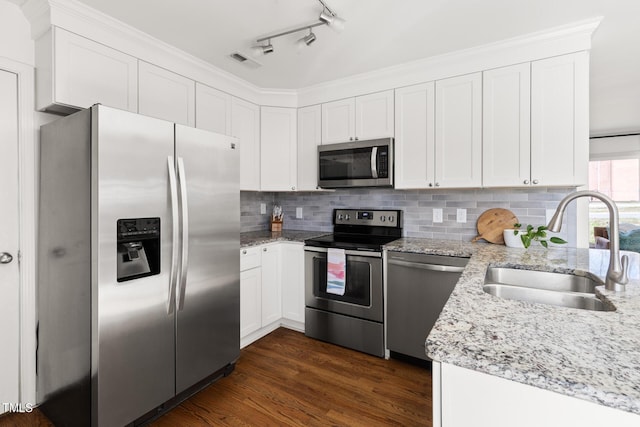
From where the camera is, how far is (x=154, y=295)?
176cm

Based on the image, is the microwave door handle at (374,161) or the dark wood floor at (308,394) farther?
the microwave door handle at (374,161)

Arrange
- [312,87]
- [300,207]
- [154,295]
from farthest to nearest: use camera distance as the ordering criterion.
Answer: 1. [300,207]
2. [312,87]
3. [154,295]

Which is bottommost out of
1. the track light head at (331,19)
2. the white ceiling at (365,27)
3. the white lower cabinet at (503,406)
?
the white lower cabinet at (503,406)

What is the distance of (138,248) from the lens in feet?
5.65

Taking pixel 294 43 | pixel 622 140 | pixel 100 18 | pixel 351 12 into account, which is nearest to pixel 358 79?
pixel 294 43

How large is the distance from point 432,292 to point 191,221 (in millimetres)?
1764

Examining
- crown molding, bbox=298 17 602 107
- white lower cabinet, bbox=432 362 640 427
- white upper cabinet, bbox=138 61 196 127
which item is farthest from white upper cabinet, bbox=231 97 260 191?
white lower cabinet, bbox=432 362 640 427

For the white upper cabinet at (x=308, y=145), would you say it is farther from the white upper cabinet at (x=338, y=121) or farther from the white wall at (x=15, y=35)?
the white wall at (x=15, y=35)

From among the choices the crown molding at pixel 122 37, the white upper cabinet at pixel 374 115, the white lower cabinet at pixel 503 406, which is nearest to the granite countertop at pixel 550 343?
the white lower cabinet at pixel 503 406

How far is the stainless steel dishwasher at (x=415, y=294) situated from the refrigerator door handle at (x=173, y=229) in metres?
1.57

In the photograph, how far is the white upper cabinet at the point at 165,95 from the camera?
7.46 feet

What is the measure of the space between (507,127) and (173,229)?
2.45 metres

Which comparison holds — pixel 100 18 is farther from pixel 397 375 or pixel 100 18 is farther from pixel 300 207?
pixel 397 375

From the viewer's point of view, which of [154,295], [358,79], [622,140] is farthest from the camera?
[622,140]
